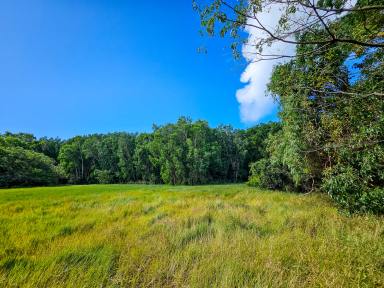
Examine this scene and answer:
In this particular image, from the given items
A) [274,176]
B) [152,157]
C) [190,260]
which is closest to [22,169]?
[152,157]

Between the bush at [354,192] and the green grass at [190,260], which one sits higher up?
the bush at [354,192]

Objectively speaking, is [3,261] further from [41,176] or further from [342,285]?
[41,176]

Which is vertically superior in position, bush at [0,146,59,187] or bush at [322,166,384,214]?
bush at [0,146,59,187]

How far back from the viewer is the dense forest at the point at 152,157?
45250mm

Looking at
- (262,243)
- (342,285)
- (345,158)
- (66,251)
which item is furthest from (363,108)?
(66,251)

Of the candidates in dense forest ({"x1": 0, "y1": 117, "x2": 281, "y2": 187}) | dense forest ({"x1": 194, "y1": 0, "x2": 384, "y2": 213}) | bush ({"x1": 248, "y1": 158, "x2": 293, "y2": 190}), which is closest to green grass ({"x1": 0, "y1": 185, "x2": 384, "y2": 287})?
dense forest ({"x1": 194, "y1": 0, "x2": 384, "y2": 213})

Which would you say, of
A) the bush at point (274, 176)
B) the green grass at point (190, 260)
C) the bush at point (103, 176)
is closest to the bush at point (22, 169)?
the bush at point (103, 176)

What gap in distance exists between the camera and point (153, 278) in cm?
358

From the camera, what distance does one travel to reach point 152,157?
56.6 metres

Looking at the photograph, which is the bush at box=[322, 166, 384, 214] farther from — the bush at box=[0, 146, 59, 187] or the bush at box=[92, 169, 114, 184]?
the bush at box=[92, 169, 114, 184]

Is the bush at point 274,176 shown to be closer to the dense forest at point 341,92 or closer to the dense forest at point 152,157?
the dense forest at point 341,92

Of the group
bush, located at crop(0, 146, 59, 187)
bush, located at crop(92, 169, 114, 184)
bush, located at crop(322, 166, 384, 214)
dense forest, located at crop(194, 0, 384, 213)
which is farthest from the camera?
bush, located at crop(92, 169, 114, 184)

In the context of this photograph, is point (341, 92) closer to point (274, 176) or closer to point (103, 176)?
point (274, 176)

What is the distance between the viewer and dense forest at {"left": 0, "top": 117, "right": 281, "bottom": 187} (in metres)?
45.2
